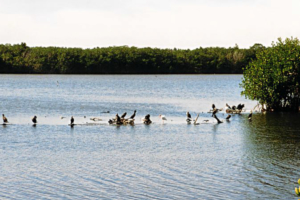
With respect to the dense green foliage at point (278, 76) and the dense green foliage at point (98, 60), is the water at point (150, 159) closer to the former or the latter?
the dense green foliage at point (278, 76)

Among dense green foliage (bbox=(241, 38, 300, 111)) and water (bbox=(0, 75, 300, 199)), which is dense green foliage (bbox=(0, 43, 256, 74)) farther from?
water (bbox=(0, 75, 300, 199))

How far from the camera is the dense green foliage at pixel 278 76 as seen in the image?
5122 centimetres

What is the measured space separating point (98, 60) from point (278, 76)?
144m

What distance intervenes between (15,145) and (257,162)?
48.2 ft

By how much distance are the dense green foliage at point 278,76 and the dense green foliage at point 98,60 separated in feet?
454

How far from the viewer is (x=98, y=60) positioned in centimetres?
19088

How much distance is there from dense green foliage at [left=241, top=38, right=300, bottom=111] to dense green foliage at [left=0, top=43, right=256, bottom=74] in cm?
13842

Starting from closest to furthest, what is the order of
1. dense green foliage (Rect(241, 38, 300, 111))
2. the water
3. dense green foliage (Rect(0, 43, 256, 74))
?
1. the water
2. dense green foliage (Rect(241, 38, 300, 111))
3. dense green foliage (Rect(0, 43, 256, 74))

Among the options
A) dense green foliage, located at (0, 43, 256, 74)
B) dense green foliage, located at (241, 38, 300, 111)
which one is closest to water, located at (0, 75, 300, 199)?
dense green foliage, located at (241, 38, 300, 111)

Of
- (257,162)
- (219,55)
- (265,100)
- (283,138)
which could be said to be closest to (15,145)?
(257,162)

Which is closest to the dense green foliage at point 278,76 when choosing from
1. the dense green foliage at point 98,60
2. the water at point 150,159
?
the water at point 150,159

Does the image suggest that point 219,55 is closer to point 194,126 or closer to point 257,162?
point 194,126

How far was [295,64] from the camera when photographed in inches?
2030

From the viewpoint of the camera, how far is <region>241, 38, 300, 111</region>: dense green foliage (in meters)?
51.2
